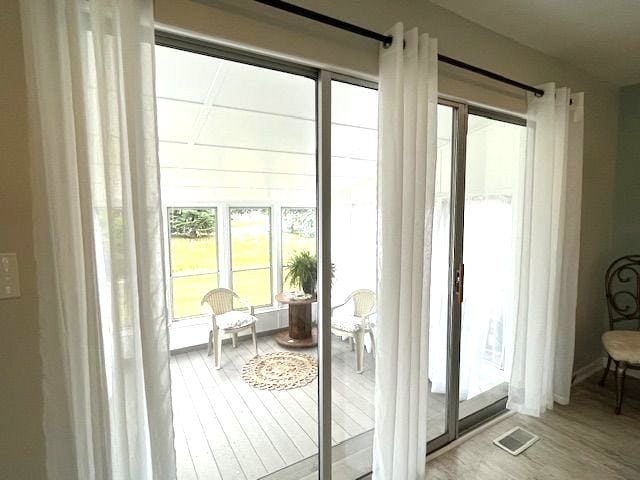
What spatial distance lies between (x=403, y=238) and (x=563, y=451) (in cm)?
171

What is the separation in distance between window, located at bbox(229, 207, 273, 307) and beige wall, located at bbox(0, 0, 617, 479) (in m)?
2.87

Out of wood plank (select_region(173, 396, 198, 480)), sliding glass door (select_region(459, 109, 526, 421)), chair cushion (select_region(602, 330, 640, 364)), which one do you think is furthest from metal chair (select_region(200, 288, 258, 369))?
chair cushion (select_region(602, 330, 640, 364))

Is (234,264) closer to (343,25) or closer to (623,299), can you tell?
(343,25)

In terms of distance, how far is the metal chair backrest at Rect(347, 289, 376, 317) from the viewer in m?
1.90

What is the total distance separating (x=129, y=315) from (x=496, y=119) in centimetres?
229

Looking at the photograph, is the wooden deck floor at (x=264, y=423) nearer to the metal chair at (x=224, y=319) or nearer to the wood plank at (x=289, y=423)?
the wood plank at (x=289, y=423)

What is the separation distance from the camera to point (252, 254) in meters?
4.15

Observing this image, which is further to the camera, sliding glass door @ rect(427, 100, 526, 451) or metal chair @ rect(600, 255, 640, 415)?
metal chair @ rect(600, 255, 640, 415)

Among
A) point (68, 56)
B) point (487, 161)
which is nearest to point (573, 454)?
point (487, 161)

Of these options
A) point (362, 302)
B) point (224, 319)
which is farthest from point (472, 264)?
point (224, 319)

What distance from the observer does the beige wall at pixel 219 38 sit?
33.1 inches

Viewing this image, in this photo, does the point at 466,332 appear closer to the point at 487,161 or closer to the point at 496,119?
the point at 487,161

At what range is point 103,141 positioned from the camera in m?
0.87

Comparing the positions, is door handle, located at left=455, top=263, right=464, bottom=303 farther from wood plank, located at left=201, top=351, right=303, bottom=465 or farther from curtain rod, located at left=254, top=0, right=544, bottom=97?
wood plank, located at left=201, top=351, right=303, bottom=465
